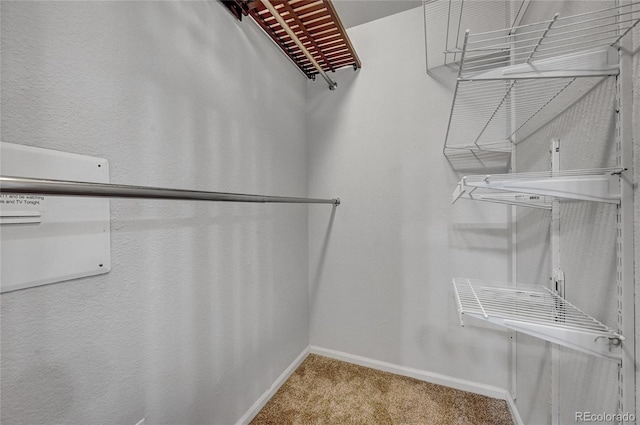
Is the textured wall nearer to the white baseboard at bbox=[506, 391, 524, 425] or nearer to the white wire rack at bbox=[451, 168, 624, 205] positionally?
the white wire rack at bbox=[451, 168, 624, 205]

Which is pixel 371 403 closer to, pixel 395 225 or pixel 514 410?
pixel 514 410

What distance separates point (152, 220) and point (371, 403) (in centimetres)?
146

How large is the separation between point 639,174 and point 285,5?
1.46m

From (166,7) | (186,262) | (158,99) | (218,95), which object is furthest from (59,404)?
(166,7)

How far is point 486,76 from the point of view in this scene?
0.60 m

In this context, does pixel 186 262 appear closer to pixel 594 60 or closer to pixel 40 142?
pixel 40 142

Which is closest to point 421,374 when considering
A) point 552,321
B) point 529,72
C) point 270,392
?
point 270,392

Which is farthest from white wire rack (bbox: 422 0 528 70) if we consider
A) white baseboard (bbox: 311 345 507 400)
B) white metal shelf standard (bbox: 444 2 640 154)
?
white baseboard (bbox: 311 345 507 400)

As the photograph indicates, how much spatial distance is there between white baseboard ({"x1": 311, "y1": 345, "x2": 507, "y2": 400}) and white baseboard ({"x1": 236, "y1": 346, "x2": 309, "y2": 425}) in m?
0.16

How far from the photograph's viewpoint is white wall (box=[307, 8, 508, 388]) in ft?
4.94

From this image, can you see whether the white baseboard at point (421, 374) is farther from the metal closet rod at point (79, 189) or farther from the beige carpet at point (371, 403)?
the metal closet rod at point (79, 189)

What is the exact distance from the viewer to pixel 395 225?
166cm

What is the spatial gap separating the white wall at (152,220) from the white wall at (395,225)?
1.64 ft

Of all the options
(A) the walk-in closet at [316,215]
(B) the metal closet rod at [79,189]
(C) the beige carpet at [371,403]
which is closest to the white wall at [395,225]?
(A) the walk-in closet at [316,215]
